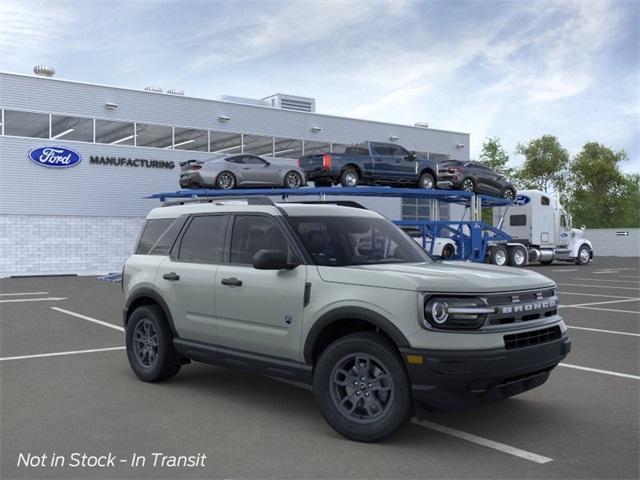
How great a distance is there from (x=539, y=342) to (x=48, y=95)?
26.5m

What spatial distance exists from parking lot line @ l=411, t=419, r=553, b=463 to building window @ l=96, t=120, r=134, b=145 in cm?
2614

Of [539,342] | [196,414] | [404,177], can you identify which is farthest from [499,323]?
[404,177]

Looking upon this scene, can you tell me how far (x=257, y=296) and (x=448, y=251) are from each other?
20729 mm

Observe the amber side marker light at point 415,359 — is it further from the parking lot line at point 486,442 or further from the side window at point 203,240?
the side window at point 203,240

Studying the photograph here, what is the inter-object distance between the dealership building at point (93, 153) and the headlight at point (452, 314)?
1000 inches


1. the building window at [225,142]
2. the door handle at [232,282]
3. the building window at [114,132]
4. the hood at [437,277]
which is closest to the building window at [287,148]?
the building window at [225,142]

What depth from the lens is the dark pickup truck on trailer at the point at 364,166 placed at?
2281 centimetres

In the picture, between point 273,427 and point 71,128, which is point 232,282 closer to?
point 273,427

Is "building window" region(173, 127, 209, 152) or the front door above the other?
"building window" region(173, 127, 209, 152)

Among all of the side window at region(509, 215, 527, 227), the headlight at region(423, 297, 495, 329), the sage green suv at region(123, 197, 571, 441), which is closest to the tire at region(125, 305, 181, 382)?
the sage green suv at region(123, 197, 571, 441)

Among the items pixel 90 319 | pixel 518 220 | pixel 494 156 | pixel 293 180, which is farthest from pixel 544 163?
pixel 90 319

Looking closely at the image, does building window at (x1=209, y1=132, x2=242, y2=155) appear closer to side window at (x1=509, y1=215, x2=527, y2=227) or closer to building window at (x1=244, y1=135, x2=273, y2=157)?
building window at (x1=244, y1=135, x2=273, y2=157)

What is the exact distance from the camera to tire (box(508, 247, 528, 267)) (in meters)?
30.0

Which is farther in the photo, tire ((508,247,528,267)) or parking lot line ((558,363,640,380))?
tire ((508,247,528,267))
